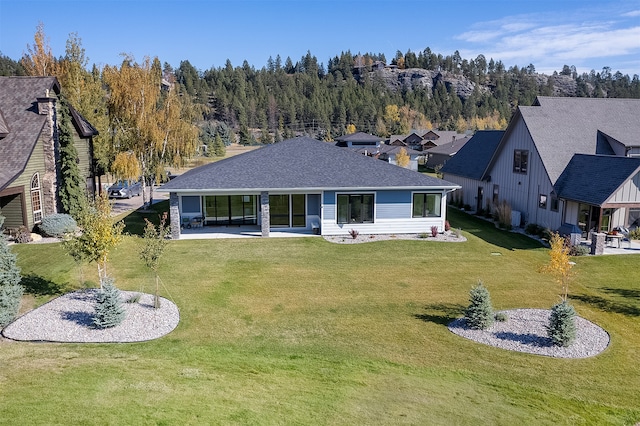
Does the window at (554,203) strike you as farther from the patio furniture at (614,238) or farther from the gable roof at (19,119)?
the gable roof at (19,119)

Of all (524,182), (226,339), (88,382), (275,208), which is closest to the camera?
(88,382)

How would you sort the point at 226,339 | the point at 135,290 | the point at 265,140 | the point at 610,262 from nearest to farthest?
1. the point at 226,339
2. the point at 135,290
3. the point at 610,262
4. the point at 265,140

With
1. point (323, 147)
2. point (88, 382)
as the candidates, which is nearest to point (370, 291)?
point (88, 382)

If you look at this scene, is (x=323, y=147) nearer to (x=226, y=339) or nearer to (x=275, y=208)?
(x=275, y=208)

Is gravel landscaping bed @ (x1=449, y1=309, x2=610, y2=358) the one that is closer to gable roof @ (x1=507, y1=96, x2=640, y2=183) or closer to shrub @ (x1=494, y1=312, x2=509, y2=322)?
shrub @ (x1=494, y1=312, x2=509, y2=322)

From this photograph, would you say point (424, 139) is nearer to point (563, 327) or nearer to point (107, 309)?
point (563, 327)

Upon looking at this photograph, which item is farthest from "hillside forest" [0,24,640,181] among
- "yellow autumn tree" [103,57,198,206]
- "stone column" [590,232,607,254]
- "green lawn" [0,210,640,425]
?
"stone column" [590,232,607,254]

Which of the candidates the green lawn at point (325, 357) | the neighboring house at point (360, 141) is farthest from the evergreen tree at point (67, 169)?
the neighboring house at point (360, 141)
